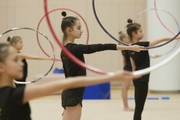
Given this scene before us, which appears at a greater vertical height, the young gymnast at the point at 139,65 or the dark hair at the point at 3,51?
the dark hair at the point at 3,51

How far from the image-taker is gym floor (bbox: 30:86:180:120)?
5.75 metres

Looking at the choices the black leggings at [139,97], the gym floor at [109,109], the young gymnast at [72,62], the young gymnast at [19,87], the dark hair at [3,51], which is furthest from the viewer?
the gym floor at [109,109]

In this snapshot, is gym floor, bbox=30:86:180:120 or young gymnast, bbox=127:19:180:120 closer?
young gymnast, bbox=127:19:180:120

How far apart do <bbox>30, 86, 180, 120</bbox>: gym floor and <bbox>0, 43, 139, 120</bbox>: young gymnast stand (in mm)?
3491

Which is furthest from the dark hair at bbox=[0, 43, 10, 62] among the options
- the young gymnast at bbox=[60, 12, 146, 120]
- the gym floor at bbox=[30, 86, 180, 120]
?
the gym floor at bbox=[30, 86, 180, 120]

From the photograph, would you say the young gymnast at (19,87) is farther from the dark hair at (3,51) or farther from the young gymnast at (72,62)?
the young gymnast at (72,62)

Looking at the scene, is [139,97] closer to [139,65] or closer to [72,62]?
[139,65]

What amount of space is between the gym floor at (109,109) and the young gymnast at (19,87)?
11.5 ft

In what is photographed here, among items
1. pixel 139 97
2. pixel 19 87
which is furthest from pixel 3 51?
pixel 139 97

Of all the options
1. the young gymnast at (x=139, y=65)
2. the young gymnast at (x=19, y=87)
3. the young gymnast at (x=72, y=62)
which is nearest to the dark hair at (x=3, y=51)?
the young gymnast at (x=19, y=87)

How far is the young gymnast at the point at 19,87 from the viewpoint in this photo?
2090mm

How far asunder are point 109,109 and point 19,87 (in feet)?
14.2

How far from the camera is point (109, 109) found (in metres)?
6.43

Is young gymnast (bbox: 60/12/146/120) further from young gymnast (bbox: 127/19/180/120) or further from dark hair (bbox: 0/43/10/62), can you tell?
dark hair (bbox: 0/43/10/62)
